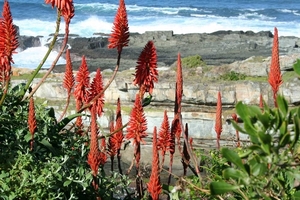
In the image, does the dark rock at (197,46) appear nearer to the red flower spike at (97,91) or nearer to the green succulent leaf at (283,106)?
the red flower spike at (97,91)

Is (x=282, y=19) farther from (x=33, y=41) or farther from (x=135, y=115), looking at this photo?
(x=135, y=115)

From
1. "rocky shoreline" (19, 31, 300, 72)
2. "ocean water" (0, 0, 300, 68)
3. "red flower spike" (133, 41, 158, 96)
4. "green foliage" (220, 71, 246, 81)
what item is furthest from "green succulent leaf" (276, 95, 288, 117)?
"ocean water" (0, 0, 300, 68)

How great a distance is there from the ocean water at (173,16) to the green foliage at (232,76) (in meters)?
23.0

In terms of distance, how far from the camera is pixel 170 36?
3659 cm

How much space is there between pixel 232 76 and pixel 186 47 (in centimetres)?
1958

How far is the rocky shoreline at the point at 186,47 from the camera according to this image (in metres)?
30.8

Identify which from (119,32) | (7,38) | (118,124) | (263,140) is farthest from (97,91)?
(263,140)

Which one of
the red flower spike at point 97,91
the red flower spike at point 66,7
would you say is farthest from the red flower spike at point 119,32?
the red flower spike at point 97,91

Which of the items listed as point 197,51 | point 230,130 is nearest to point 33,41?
point 197,51

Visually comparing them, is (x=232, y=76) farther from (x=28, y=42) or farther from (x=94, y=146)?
(x=28, y=42)

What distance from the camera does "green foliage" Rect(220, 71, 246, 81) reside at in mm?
15406

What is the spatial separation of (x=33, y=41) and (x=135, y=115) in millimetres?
36714

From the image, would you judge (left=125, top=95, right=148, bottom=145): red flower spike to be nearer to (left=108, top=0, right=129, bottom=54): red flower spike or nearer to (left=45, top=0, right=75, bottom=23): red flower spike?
(left=108, top=0, right=129, bottom=54): red flower spike

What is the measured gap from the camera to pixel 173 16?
182ft
